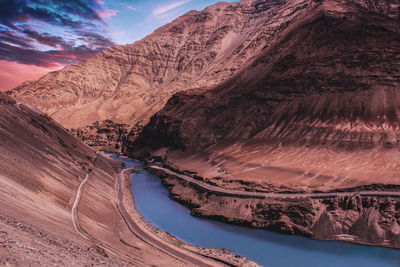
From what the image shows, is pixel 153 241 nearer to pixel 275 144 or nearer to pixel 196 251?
pixel 196 251

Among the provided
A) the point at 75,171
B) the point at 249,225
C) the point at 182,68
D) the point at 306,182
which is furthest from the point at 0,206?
the point at 182,68

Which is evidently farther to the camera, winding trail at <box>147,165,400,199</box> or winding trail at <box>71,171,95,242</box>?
winding trail at <box>147,165,400,199</box>

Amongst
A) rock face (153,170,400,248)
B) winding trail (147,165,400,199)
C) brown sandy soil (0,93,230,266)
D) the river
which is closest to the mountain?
rock face (153,170,400,248)

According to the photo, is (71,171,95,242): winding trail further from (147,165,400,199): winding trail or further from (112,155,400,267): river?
(147,165,400,199): winding trail

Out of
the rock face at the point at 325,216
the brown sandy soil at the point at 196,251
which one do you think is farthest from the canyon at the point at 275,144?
the brown sandy soil at the point at 196,251

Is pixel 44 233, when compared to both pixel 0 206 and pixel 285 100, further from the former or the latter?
pixel 285 100

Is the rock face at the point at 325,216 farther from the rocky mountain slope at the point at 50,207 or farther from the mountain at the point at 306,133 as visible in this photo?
the rocky mountain slope at the point at 50,207
